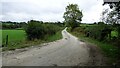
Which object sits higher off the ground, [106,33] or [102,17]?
[102,17]

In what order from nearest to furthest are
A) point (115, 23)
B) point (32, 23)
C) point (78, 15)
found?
point (115, 23) < point (32, 23) < point (78, 15)

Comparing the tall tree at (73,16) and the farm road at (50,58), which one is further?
the tall tree at (73,16)

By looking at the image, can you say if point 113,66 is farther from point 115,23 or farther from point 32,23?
point 32,23

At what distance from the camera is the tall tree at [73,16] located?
8425 centimetres

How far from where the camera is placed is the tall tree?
8425 centimetres

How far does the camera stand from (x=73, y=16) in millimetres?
84500

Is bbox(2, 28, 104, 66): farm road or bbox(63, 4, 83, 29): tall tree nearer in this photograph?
bbox(2, 28, 104, 66): farm road

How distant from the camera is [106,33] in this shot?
33.9 m

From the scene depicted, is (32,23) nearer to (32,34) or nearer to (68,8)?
(32,34)

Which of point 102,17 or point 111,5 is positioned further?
point 102,17

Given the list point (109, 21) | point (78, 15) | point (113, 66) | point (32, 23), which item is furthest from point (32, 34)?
point (78, 15)

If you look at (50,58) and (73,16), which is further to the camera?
(73,16)

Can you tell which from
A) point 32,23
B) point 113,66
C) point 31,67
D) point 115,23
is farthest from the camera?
point 32,23

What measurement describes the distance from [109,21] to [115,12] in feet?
7.36
